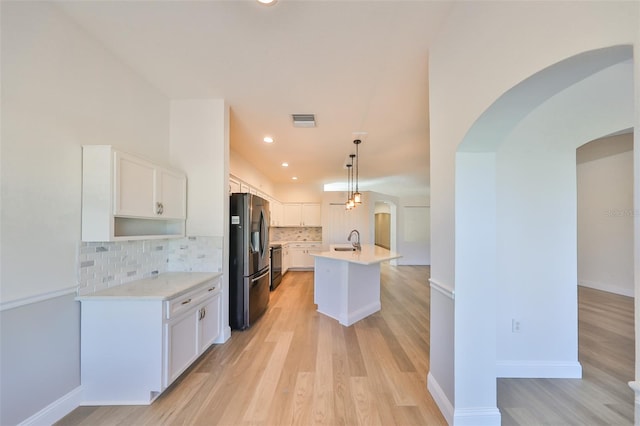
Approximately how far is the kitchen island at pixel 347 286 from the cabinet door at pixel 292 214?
3.52 meters

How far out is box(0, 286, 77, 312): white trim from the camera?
4.61 feet

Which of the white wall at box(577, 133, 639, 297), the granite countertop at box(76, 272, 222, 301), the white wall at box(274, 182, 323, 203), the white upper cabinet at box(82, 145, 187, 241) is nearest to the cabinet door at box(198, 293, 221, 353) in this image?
the granite countertop at box(76, 272, 222, 301)

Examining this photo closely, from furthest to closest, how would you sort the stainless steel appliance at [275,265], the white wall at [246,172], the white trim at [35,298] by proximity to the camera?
the stainless steel appliance at [275,265]
the white wall at [246,172]
the white trim at [35,298]

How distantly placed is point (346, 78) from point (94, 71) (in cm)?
215

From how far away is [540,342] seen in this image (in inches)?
86.8

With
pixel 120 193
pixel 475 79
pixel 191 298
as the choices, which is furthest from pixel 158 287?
pixel 475 79

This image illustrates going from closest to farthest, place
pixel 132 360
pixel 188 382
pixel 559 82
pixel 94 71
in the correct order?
1. pixel 559 82
2. pixel 132 360
3. pixel 94 71
4. pixel 188 382

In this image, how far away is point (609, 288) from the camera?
15.4 ft

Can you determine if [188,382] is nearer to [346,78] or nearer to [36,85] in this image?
[36,85]

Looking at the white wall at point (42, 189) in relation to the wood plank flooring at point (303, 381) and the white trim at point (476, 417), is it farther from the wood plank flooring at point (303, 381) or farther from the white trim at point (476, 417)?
the white trim at point (476, 417)

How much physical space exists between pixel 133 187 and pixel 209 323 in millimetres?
1540

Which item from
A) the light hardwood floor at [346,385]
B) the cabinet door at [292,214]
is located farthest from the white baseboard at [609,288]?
the cabinet door at [292,214]

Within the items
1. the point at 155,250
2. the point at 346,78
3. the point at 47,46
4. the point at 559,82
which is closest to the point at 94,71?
the point at 47,46

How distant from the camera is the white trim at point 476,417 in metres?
1.56
